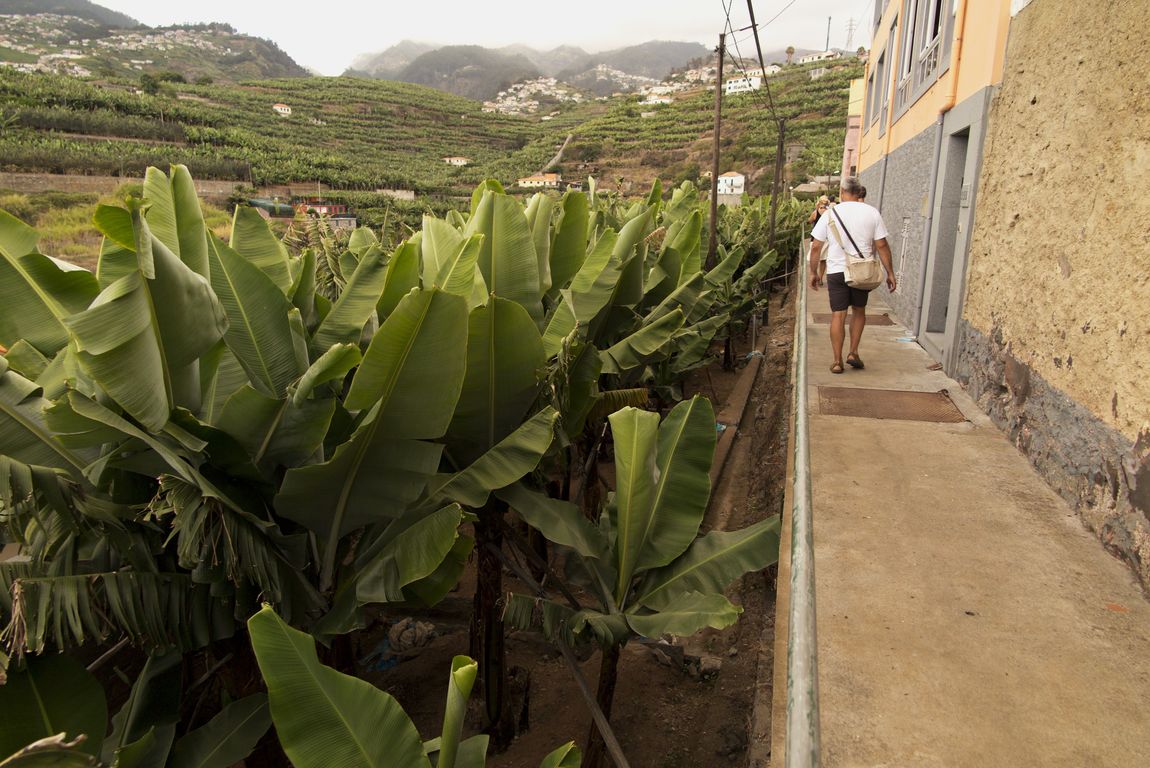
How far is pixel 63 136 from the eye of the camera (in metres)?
42.7

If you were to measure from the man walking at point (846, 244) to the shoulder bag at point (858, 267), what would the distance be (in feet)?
0.03

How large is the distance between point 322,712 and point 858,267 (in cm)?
615

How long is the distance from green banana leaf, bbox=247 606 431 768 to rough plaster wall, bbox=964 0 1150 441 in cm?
385

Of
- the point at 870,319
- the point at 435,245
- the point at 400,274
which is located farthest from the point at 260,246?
the point at 870,319

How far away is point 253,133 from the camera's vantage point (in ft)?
200

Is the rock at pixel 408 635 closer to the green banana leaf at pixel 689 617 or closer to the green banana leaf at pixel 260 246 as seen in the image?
the green banana leaf at pixel 689 617

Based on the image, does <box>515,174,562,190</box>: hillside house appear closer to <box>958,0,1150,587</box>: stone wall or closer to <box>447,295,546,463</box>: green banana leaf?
<box>958,0,1150,587</box>: stone wall

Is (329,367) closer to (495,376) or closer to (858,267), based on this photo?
(495,376)

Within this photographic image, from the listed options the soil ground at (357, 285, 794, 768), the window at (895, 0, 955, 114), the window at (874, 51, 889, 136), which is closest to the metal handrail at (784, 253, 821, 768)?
the soil ground at (357, 285, 794, 768)

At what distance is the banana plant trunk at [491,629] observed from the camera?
3.97 m

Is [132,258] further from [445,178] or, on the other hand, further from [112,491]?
[445,178]

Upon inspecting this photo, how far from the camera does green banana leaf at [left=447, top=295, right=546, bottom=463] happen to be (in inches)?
118

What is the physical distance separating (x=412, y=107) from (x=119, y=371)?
10251cm

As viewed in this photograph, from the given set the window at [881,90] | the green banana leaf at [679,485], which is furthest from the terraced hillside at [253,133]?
the green banana leaf at [679,485]
